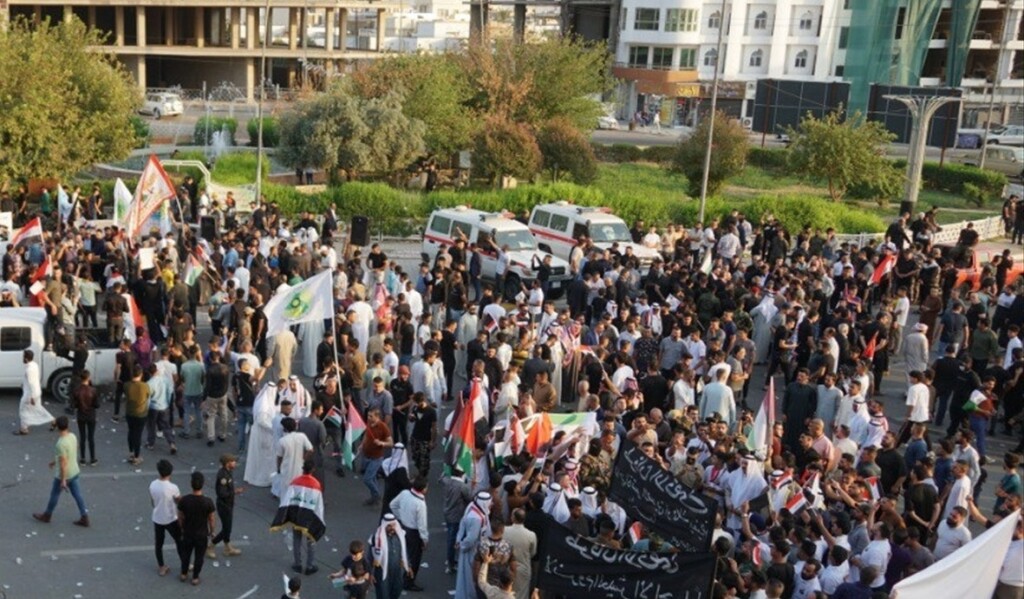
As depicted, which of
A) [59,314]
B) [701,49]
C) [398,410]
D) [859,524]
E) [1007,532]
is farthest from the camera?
[701,49]

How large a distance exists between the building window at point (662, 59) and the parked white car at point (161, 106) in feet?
119

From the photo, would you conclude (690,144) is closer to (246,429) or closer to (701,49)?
(246,429)

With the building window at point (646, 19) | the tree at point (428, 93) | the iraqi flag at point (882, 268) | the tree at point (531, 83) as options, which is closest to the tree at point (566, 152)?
the tree at point (428, 93)


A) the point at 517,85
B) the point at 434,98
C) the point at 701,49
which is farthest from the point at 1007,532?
the point at 701,49

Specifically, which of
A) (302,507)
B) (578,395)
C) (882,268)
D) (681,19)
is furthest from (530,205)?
(681,19)

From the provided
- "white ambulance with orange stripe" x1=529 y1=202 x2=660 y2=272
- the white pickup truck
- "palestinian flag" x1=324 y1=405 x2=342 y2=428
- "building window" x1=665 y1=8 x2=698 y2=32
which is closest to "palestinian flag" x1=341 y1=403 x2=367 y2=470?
"palestinian flag" x1=324 y1=405 x2=342 y2=428

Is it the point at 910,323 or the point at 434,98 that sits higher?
the point at 434,98

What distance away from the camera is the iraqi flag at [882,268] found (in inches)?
979

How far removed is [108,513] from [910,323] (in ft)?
57.2

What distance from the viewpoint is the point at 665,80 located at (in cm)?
8950

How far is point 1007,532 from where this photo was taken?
1168cm

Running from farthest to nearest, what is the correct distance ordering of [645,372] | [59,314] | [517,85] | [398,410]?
[517,85]
[59,314]
[645,372]
[398,410]

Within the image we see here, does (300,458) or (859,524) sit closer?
(859,524)

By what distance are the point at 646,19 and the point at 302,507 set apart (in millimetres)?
80827
